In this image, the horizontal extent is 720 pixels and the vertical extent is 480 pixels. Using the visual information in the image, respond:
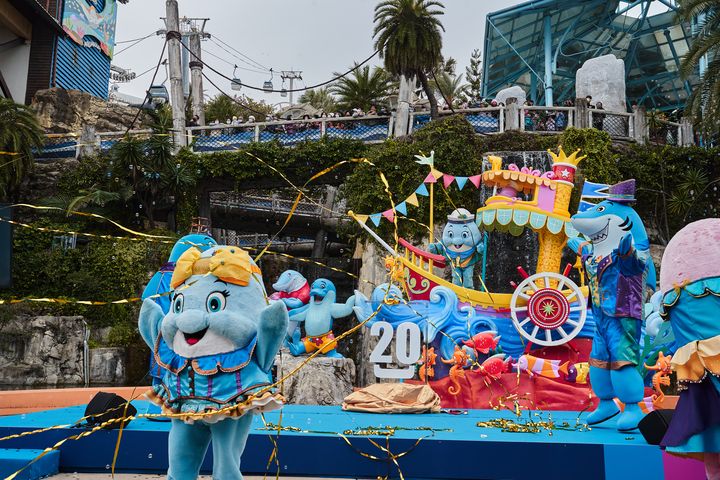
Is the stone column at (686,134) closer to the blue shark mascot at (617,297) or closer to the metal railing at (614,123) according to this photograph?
the metal railing at (614,123)

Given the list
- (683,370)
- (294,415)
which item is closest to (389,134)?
(294,415)

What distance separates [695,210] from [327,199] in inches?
469

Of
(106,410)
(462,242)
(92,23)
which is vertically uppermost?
(92,23)

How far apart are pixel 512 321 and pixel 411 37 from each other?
1011 cm

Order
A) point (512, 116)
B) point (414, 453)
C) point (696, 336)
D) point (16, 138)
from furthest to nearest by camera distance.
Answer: point (512, 116), point (16, 138), point (414, 453), point (696, 336)

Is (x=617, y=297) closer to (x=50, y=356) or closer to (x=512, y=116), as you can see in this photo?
(x=50, y=356)

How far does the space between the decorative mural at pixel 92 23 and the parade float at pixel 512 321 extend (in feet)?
57.8

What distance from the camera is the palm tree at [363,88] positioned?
2712cm

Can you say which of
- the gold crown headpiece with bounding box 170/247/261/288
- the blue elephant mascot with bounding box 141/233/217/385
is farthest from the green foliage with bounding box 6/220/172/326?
the gold crown headpiece with bounding box 170/247/261/288

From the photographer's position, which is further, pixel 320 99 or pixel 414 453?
pixel 320 99

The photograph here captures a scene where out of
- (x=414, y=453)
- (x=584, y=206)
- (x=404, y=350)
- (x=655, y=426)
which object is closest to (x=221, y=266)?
(x=414, y=453)

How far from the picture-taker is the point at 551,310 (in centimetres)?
966

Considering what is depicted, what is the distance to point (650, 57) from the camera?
28.5 meters

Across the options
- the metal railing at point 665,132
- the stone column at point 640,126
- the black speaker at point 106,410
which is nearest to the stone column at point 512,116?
the stone column at point 640,126
